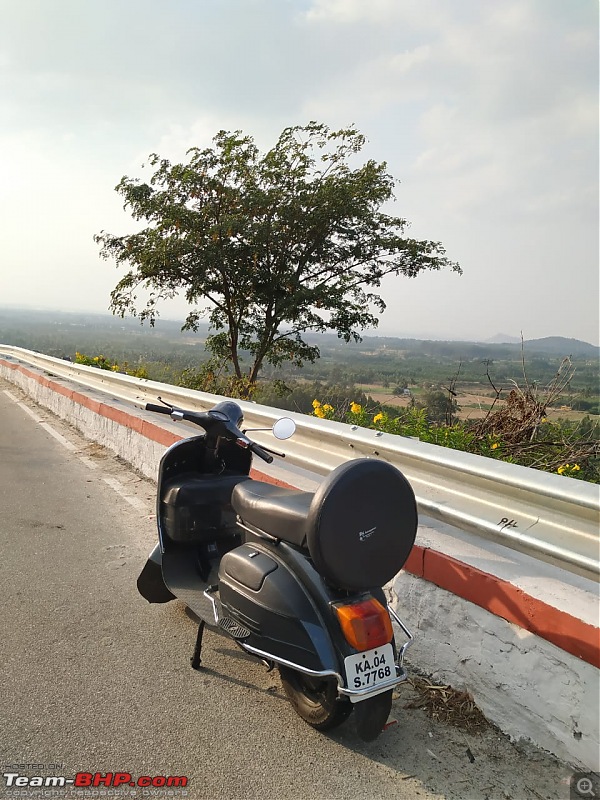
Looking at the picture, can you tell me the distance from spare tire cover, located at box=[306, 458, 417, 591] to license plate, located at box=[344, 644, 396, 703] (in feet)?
0.73

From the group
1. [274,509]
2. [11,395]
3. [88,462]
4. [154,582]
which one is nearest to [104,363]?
[11,395]

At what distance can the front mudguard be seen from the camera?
3.25 metres

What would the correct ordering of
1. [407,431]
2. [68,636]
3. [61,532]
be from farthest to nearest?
[407,431], [61,532], [68,636]

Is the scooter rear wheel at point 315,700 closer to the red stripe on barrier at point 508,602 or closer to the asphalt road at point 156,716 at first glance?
the asphalt road at point 156,716

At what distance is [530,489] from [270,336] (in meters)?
12.4

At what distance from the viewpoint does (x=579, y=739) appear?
2.13 m

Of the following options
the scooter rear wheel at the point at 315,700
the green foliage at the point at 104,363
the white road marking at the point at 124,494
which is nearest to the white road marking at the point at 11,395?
the green foliage at the point at 104,363

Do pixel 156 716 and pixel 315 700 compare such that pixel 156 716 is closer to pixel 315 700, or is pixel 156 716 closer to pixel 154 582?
pixel 315 700

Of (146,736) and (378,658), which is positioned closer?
(378,658)

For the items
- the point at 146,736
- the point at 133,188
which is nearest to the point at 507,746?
the point at 146,736

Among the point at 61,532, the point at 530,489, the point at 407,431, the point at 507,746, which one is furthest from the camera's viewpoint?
the point at 407,431

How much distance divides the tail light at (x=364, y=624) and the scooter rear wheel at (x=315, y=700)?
20cm

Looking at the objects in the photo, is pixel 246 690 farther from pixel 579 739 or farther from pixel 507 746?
pixel 579 739

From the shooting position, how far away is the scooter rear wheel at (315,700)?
7.60 ft
